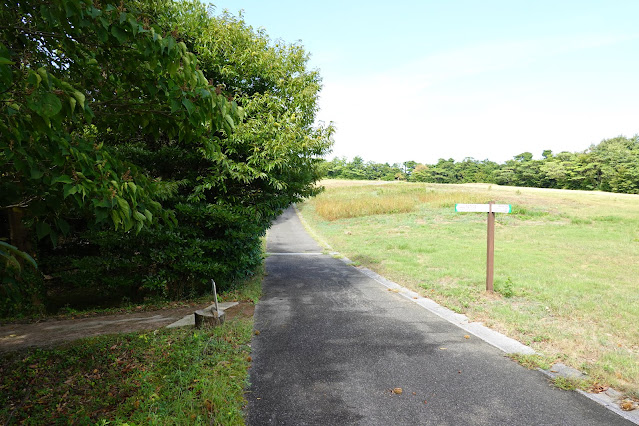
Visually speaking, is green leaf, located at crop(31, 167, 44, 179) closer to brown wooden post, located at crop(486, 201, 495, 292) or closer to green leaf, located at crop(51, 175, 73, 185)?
green leaf, located at crop(51, 175, 73, 185)

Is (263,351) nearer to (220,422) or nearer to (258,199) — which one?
(220,422)

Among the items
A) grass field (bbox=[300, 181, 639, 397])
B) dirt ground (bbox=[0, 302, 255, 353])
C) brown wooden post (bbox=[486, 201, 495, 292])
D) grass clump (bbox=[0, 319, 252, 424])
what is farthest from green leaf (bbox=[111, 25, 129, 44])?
brown wooden post (bbox=[486, 201, 495, 292])

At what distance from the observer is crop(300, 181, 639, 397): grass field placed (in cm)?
453

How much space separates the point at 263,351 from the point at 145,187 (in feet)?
8.93

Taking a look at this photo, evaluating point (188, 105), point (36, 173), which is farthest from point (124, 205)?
point (188, 105)

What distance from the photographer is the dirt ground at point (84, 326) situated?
5.16 meters

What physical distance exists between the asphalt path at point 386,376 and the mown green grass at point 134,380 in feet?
0.91

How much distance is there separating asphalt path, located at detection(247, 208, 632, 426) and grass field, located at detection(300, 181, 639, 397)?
0.70 metres

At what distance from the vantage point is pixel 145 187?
9.46 ft

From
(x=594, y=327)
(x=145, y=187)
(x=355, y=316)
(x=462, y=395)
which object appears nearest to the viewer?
(x=145, y=187)

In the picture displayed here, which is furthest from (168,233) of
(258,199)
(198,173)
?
(258,199)

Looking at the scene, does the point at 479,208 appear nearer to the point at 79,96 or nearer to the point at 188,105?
the point at 188,105

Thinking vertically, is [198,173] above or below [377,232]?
above

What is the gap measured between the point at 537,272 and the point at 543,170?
→ 74358mm
